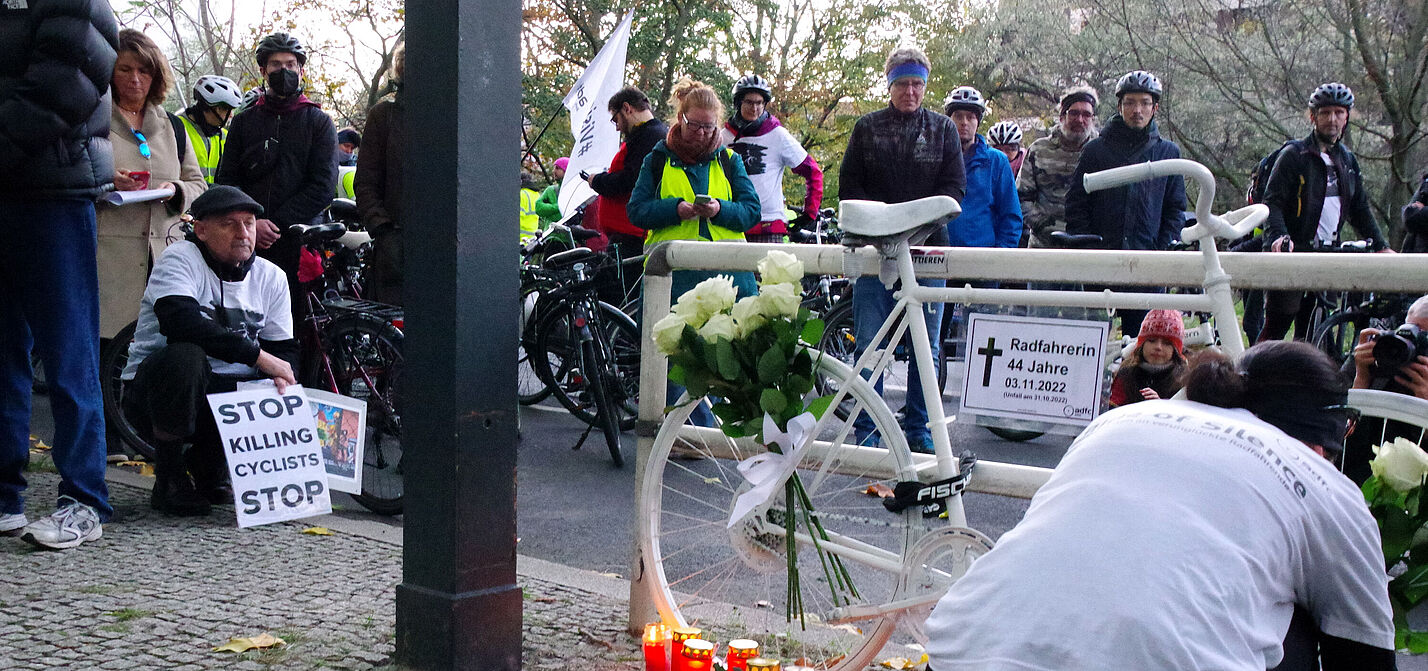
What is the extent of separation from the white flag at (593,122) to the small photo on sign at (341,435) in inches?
155

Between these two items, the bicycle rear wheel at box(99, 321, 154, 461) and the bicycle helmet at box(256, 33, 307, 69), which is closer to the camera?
the bicycle rear wheel at box(99, 321, 154, 461)

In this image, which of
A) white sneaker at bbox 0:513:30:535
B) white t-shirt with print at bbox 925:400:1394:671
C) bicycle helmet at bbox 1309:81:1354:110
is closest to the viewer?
white t-shirt with print at bbox 925:400:1394:671

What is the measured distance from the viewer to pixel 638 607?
4074 millimetres

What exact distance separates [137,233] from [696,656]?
15.5 ft

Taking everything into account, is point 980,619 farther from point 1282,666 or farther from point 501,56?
point 501,56

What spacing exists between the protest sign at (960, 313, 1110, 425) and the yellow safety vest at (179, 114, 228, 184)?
18.5 ft

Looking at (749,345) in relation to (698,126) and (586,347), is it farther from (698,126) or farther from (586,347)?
(586,347)

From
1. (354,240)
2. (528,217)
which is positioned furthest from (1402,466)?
(528,217)

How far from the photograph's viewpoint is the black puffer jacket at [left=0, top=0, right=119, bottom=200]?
4676mm

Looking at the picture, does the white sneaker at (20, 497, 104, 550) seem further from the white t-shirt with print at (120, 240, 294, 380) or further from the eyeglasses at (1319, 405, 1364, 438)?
the eyeglasses at (1319, 405, 1364, 438)

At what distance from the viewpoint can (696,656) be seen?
131 inches

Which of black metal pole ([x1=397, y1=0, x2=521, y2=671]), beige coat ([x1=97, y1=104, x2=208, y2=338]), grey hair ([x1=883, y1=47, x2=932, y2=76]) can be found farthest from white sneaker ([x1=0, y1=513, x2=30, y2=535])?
grey hair ([x1=883, y1=47, x2=932, y2=76])

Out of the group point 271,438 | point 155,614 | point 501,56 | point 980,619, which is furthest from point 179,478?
point 980,619

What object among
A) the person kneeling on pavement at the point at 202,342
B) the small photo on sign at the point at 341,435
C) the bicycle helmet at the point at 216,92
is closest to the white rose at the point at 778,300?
the small photo on sign at the point at 341,435
